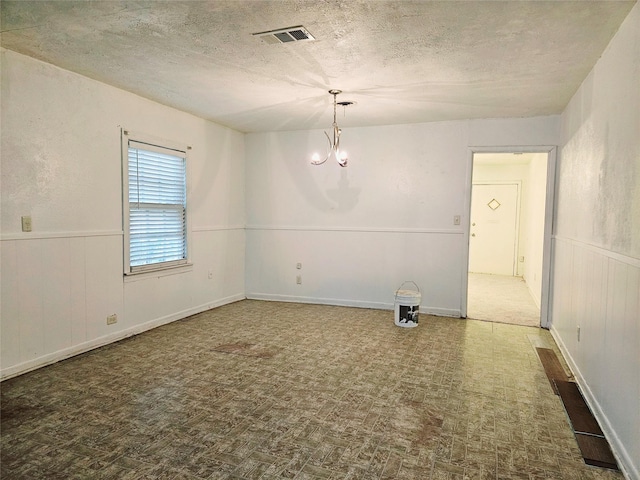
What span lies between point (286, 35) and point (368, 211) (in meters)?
3.13

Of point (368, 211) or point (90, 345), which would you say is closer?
point (90, 345)

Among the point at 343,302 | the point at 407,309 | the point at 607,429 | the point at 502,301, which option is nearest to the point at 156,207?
the point at 343,302

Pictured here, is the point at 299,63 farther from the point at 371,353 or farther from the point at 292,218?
the point at 292,218

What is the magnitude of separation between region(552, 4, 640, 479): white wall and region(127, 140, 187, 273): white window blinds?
404 cm

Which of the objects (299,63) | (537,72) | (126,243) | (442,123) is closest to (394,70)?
(299,63)

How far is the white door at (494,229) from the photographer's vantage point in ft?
28.6

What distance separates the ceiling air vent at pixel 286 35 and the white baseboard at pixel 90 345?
302 cm

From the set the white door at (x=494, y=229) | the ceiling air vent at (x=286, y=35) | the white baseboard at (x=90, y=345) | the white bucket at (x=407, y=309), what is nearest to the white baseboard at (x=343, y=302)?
the white bucket at (x=407, y=309)

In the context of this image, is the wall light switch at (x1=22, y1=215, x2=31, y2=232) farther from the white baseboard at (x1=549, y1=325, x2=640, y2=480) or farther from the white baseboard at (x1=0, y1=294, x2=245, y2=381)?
the white baseboard at (x1=549, y1=325, x2=640, y2=480)

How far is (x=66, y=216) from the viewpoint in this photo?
348 centimetres

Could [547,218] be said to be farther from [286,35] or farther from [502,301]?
[286,35]

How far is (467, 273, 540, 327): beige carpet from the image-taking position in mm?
5137

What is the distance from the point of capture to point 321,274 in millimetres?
5754

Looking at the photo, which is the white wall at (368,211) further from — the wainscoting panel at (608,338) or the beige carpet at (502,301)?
the wainscoting panel at (608,338)
